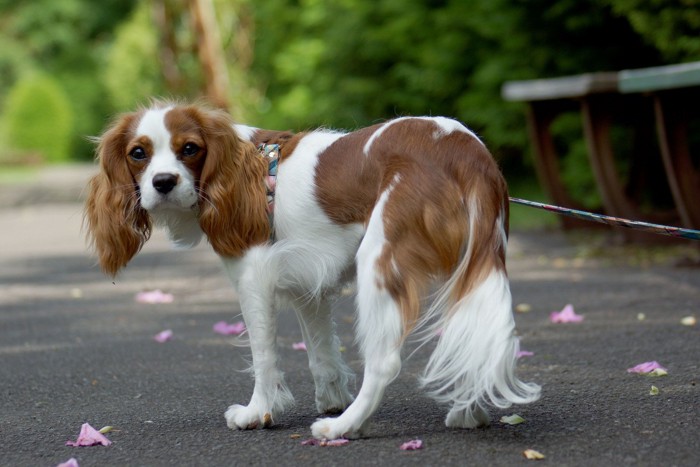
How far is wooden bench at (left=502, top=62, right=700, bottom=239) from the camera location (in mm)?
7902

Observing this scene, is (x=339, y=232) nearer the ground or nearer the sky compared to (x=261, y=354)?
nearer the sky

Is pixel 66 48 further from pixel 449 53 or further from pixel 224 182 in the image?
pixel 224 182

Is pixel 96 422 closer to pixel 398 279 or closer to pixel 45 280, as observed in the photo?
pixel 398 279

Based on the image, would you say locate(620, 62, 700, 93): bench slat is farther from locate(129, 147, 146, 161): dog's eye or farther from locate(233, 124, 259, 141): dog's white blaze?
locate(129, 147, 146, 161): dog's eye

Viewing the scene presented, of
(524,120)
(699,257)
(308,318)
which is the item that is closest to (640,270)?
(699,257)

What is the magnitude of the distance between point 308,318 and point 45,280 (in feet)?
17.9

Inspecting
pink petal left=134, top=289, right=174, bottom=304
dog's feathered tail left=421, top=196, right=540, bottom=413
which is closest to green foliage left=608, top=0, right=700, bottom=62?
pink petal left=134, top=289, right=174, bottom=304

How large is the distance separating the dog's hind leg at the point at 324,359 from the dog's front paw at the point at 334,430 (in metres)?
0.47

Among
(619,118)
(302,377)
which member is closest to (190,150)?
(302,377)

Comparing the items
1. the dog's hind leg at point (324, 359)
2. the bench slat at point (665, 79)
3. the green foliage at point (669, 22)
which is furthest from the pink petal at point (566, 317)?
the green foliage at point (669, 22)

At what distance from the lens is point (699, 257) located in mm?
8016

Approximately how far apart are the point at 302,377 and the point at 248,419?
1.03m

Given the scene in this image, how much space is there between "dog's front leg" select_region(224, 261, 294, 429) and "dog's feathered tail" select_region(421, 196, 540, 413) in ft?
2.16

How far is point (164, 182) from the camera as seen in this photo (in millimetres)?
3758
